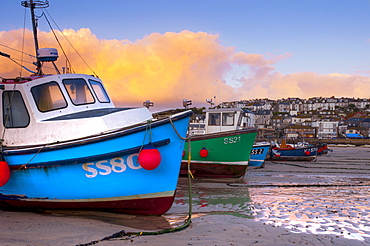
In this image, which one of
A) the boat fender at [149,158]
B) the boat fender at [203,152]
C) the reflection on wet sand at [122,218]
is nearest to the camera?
the boat fender at [149,158]

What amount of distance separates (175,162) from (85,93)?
10.9ft

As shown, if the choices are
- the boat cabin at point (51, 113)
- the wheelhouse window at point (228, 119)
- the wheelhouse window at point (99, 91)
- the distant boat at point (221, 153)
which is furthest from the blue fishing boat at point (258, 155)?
the boat cabin at point (51, 113)

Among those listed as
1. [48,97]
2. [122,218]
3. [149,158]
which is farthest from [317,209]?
[48,97]

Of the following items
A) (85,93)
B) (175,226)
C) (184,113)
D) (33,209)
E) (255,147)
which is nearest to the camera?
(175,226)

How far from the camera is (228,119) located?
17.9 m

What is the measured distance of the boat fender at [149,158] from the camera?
710cm

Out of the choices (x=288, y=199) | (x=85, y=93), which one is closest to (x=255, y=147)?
(x=288, y=199)

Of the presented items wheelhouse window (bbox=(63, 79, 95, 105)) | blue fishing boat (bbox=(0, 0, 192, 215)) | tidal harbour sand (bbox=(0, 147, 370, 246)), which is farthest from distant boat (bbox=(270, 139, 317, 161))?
blue fishing boat (bbox=(0, 0, 192, 215))

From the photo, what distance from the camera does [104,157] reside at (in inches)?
294

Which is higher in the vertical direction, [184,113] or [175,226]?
[184,113]

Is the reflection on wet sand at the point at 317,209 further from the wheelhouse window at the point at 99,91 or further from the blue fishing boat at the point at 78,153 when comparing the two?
the wheelhouse window at the point at 99,91

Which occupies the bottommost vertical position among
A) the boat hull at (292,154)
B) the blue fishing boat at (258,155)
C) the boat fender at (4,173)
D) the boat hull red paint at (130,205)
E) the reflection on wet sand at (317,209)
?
the boat hull at (292,154)

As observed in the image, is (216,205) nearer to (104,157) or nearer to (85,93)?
(104,157)

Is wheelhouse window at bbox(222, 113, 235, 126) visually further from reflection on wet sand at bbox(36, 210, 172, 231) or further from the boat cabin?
reflection on wet sand at bbox(36, 210, 172, 231)
